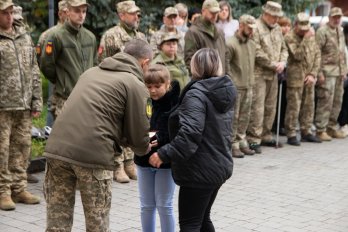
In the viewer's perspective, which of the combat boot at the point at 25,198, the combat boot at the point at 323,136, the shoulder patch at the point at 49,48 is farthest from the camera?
the combat boot at the point at 323,136

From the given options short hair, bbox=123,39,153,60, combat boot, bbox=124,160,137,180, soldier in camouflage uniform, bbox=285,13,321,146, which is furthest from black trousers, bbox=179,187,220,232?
soldier in camouflage uniform, bbox=285,13,321,146

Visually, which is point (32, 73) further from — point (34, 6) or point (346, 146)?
point (346, 146)

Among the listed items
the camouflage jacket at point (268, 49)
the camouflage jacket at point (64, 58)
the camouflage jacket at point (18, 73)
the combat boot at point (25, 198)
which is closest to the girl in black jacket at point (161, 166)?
the camouflage jacket at point (18, 73)

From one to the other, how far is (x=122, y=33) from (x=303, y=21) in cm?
371

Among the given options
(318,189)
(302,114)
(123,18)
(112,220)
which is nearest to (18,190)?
(112,220)

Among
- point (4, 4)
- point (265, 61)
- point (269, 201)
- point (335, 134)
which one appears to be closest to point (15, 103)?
point (4, 4)

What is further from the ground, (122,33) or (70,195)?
(122,33)

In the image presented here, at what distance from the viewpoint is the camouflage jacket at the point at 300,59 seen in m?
11.4

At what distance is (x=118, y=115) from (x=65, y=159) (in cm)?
46

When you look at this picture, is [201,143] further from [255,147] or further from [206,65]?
[255,147]

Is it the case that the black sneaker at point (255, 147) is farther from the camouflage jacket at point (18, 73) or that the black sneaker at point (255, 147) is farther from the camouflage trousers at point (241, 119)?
the camouflage jacket at point (18, 73)

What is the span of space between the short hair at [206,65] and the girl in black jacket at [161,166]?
354 mm

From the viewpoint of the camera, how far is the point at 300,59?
11.4 meters

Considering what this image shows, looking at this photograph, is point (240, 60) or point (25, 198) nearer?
point (25, 198)
